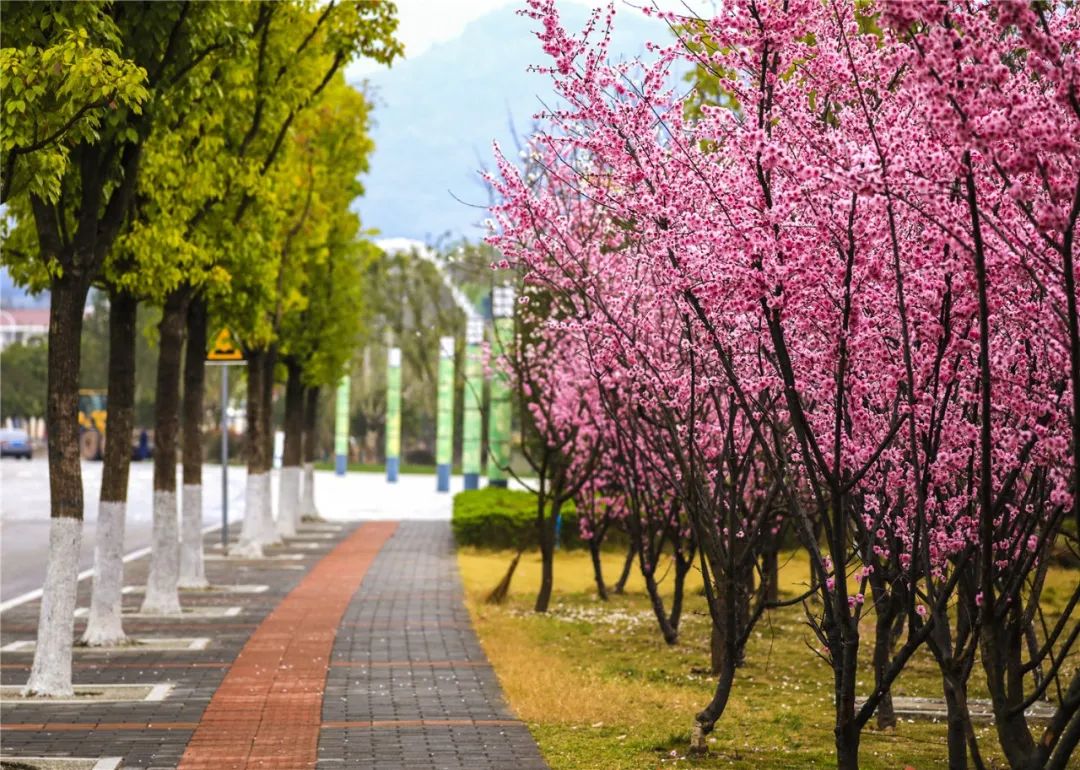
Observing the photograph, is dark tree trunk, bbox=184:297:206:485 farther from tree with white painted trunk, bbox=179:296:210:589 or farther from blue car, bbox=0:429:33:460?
blue car, bbox=0:429:33:460

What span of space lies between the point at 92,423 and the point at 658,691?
6815 centimetres

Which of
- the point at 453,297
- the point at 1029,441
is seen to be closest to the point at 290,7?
the point at 1029,441

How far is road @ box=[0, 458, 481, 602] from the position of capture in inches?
922

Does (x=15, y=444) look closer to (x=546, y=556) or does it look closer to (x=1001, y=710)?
(x=546, y=556)

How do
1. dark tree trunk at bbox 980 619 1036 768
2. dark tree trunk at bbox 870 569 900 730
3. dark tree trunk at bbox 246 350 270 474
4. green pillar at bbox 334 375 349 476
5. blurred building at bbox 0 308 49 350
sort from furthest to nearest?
blurred building at bbox 0 308 49 350
green pillar at bbox 334 375 349 476
dark tree trunk at bbox 246 350 270 474
dark tree trunk at bbox 870 569 900 730
dark tree trunk at bbox 980 619 1036 768

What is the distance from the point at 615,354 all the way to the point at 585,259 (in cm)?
159

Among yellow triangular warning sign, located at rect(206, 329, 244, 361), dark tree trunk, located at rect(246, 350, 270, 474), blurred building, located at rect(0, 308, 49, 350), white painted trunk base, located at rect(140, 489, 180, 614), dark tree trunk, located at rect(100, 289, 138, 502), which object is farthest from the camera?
blurred building, located at rect(0, 308, 49, 350)

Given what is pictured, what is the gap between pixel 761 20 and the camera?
6.43m

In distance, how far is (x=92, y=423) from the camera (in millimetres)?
76188

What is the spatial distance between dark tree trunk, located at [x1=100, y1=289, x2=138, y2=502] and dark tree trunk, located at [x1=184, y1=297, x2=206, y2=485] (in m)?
3.70

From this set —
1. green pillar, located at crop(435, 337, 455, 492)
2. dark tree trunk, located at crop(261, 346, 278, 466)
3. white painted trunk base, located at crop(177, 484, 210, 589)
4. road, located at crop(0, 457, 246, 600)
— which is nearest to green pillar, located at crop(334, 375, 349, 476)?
road, located at crop(0, 457, 246, 600)

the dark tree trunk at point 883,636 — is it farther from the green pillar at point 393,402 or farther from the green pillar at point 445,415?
the green pillar at point 393,402

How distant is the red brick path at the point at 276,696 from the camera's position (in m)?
8.88

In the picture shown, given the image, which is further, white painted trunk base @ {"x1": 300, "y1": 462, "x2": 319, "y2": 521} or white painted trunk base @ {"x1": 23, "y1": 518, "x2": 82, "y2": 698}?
white painted trunk base @ {"x1": 300, "y1": 462, "x2": 319, "y2": 521}
